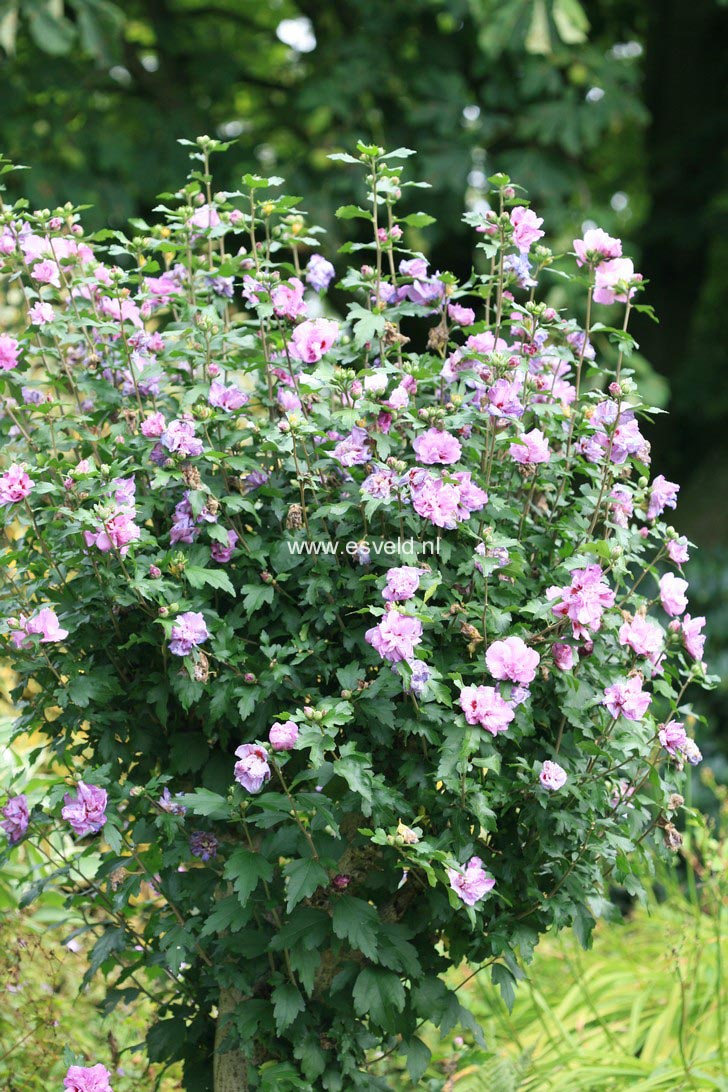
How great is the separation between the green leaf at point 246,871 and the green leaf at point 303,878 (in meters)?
0.04

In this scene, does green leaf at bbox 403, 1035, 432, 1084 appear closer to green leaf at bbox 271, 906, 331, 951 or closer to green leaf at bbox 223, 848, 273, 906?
green leaf at bbox 271, 906, 331, 951

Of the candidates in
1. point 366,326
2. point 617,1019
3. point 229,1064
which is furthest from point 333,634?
point 617,1019

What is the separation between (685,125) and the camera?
7805 millimetres

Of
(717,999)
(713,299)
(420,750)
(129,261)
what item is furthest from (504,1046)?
(713,299)

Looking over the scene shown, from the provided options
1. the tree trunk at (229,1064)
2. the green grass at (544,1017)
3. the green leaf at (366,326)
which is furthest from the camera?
the green grass at (544,1017)

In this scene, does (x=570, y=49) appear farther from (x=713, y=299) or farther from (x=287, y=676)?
(x=287, y=676)

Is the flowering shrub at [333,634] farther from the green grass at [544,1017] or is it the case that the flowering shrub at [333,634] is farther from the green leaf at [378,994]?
the green grass at [544,1017]

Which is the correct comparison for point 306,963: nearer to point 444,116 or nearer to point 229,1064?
point 229,1064

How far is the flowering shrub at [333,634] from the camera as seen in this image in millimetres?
2094

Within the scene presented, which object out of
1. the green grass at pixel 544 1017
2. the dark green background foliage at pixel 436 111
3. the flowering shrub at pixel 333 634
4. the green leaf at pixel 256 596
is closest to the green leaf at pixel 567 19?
the dark green background foliage at pixel 436 111

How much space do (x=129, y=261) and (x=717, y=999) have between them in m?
4.94

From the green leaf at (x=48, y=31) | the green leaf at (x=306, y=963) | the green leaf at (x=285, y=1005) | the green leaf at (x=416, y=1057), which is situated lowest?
the green leaf at (x=416, y=1057)

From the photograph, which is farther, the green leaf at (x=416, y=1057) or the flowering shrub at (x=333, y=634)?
the green leaf at (x=416, y=1057)

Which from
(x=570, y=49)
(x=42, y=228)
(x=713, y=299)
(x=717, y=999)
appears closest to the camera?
(x=42, y=228)
